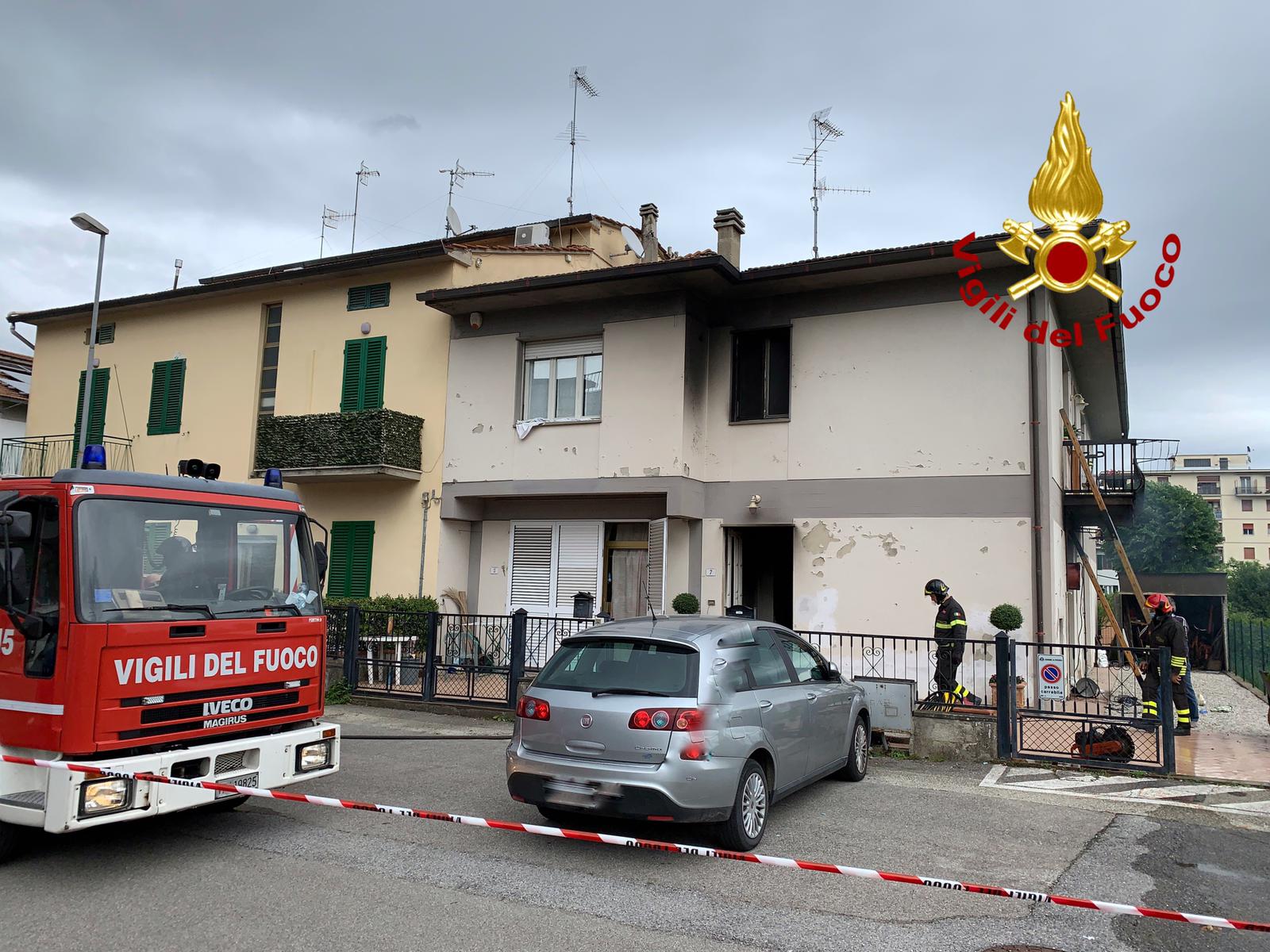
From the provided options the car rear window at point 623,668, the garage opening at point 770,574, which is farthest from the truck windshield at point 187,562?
the garage opening at point 770,574

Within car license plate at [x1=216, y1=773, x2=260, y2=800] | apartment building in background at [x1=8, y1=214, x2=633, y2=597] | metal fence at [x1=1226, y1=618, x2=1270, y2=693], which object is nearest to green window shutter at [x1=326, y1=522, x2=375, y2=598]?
apartment building in background at [x1=8, y1=214, x2=633, y2=597]

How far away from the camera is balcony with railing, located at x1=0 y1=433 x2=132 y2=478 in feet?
66.3

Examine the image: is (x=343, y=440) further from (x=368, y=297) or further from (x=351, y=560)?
(x=368, y=297)

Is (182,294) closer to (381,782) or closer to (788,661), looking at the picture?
(381,782)

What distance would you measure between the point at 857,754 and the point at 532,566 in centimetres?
912

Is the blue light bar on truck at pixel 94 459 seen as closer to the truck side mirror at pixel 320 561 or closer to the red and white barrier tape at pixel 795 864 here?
the truck side mirror at pixel 320 561

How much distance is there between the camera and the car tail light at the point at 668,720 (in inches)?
237

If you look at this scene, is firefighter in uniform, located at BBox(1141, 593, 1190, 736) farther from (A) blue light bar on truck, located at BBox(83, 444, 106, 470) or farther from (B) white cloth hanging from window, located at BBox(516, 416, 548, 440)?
(A) blue light bar on truck, located at BBox(83, 444, 106, 470)

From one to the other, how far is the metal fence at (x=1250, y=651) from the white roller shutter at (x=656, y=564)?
15627mm

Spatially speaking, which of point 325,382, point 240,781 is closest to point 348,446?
point 325,382

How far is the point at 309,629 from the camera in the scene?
695cm

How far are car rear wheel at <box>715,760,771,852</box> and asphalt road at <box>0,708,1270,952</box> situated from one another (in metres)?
0.16

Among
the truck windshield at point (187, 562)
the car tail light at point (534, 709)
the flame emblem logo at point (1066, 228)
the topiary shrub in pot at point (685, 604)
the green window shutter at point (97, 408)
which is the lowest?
the car tail light at point (534, 709)

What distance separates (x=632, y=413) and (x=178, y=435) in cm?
1056
